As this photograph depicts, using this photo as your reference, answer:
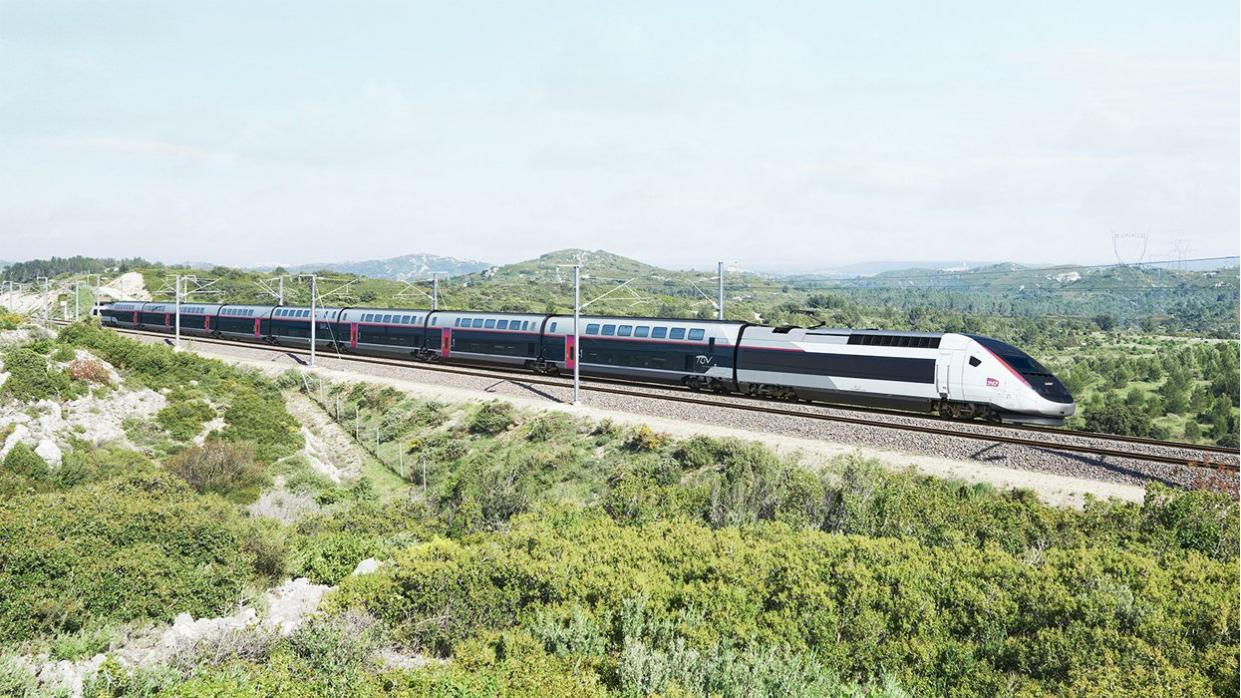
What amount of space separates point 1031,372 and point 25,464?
35.4 meters

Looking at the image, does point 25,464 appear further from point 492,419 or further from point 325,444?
point 492,419

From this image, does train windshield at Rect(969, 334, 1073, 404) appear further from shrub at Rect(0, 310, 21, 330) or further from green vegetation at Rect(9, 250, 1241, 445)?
shrub at Rect(0, 310, 21, 330)

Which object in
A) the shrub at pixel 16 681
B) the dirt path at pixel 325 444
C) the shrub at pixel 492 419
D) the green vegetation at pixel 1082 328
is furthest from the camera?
the green vegetation at pixel 1082 328

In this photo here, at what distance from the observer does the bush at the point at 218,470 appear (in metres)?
29.9

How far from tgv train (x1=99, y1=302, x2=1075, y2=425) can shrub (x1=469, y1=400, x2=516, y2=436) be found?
5322 mm

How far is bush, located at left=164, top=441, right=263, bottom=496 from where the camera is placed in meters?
29.9

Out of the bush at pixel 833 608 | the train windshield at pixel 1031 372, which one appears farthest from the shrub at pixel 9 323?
the train windshield at pixel 1031 372

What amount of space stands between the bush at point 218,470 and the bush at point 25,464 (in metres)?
4.16

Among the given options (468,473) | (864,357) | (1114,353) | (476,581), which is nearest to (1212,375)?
(1114,353)

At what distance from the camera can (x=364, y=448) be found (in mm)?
39188

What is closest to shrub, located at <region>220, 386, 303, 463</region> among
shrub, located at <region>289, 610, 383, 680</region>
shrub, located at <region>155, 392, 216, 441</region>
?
shrub, located at <region>155, 392, 216, 441</region>

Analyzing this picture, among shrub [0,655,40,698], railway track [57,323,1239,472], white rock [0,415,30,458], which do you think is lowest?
shrub [0,655,40,698]

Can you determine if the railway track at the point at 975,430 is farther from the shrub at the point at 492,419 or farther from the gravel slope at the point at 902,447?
the shrub at the point at 492,419

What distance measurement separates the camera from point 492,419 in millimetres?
35969
